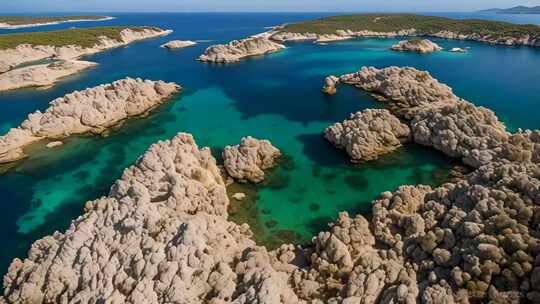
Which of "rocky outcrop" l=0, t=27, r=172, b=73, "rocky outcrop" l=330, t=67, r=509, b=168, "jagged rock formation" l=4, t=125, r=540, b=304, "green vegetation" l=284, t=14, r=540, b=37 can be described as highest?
"green vegetation" l=284, t=14, r=540, b=37

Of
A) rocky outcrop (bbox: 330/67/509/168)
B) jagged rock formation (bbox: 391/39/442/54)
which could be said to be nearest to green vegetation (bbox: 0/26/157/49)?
jagged rock formation (bbox: 391/39/442/54)

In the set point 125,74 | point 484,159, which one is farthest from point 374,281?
point 125,74

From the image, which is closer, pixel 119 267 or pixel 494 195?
pixel 119 267

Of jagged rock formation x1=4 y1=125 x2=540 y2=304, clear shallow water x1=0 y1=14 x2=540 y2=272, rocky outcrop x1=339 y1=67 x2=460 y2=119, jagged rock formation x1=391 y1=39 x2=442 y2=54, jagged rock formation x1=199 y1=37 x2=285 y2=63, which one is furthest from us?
jagged rock formation x1=391 y1=39 x2=442 y2=54

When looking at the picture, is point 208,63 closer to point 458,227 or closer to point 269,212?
point 269,212

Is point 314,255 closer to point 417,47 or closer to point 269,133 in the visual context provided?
point 269,133

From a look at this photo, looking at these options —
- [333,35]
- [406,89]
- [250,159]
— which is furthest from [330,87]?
[333,35]

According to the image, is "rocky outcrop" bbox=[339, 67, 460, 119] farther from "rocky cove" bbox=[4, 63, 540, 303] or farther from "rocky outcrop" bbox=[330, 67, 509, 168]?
"rocky cove" bbox=[4, 63, 540, 303]

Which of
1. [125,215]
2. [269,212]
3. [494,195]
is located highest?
[494,195]
